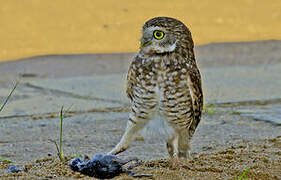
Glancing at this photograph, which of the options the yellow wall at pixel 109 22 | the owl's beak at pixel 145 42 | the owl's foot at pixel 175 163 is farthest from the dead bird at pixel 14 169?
the yellow wall at pixel 109 22

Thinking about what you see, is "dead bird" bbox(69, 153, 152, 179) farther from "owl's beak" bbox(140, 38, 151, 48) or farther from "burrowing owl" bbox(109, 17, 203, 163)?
"owl's beak" bbox(140, 38, 151, 48)

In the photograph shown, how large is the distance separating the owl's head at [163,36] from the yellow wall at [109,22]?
4743 mm

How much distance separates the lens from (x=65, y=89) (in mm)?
6520

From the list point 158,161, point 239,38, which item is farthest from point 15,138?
point 239,38

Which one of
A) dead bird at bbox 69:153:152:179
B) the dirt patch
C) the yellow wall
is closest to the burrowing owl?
the dirt patch

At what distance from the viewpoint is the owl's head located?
12.1 ft

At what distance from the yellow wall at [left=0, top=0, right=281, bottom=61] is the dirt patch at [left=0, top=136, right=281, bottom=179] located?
4.67 meters

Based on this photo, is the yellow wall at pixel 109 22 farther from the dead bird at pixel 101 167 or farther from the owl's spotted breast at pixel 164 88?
the dead bird at pixel 101 167

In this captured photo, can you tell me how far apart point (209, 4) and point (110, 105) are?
6.23m

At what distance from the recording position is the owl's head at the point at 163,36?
12.1ft

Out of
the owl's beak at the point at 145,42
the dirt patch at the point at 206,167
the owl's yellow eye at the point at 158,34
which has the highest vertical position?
the owl's yellow eye at the point at 158,34

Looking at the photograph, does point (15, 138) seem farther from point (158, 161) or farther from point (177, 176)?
point (177, 176)

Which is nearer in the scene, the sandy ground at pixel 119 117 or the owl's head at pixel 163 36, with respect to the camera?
the owl's head at pixel 163 36

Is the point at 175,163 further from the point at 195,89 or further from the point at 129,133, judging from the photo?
the point at 195,89
